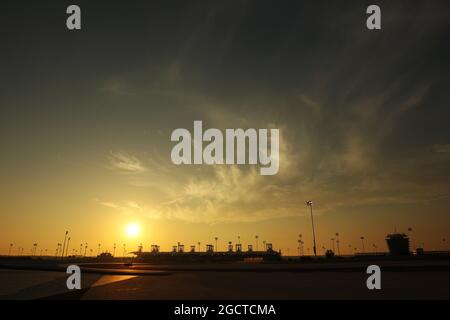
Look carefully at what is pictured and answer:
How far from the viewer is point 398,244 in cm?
13188

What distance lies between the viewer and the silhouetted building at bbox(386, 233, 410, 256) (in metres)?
130

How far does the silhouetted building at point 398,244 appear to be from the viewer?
130m

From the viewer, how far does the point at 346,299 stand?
17.2 metres
